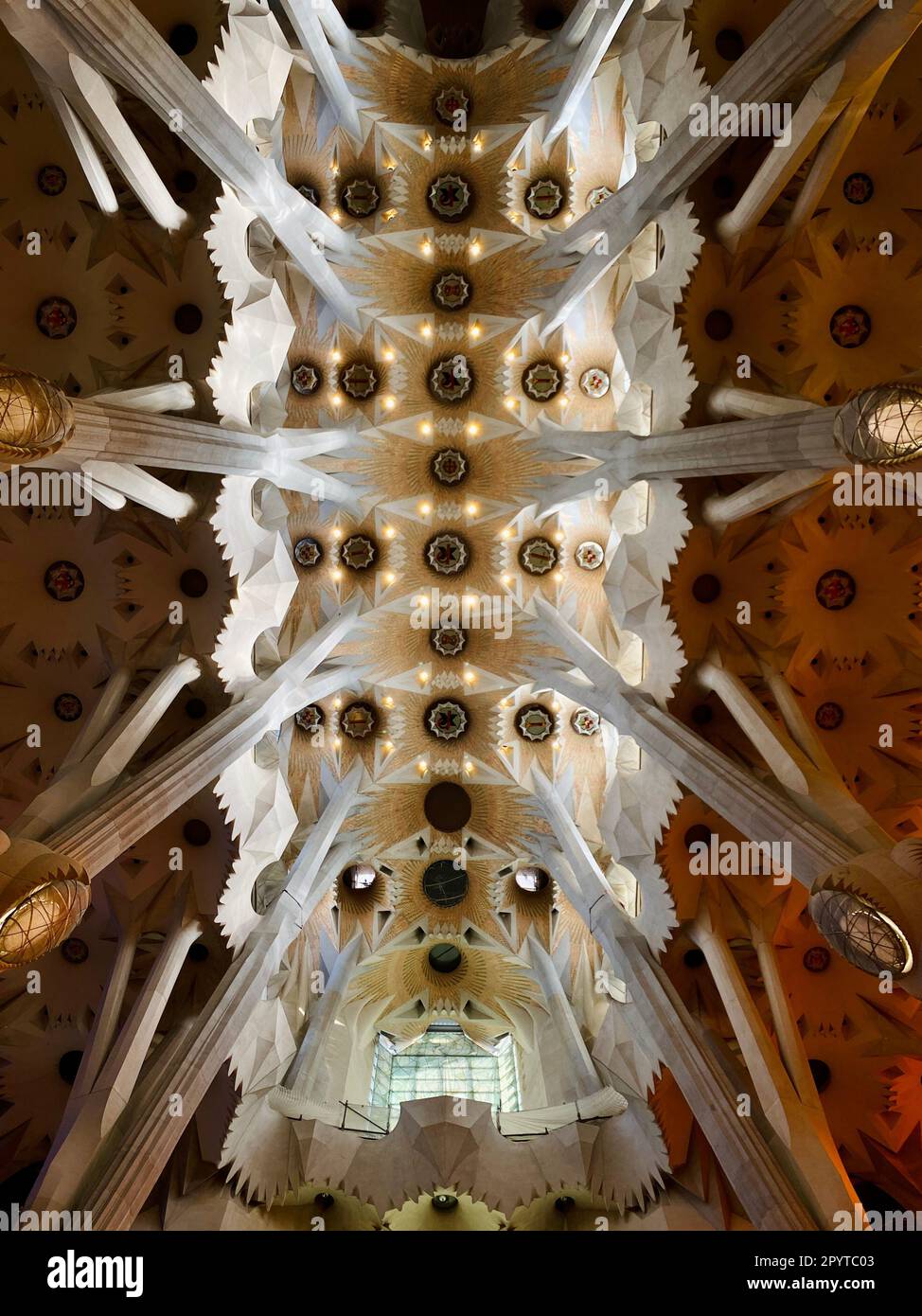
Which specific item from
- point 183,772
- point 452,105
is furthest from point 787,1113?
point 452,105

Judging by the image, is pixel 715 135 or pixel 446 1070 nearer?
pixel 715 135

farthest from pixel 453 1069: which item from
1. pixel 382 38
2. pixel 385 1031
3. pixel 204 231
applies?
pixel 382 38

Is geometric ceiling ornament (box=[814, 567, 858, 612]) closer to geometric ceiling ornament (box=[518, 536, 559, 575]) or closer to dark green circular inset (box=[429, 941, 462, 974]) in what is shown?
geometric ceiling ornament (box=[518, 536, 559, 575])

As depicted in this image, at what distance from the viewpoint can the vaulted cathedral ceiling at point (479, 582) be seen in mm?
9109

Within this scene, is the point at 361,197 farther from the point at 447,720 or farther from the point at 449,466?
the point at 447,720

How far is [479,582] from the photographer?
17312mm

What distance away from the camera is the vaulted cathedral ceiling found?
9.11 meters

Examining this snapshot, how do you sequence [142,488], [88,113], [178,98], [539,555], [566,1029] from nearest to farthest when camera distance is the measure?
[178,98]
[88,113]
[142,488]
[566,1029]
[539,555]

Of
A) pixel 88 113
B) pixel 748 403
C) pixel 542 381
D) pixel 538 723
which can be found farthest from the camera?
pixel 538 723

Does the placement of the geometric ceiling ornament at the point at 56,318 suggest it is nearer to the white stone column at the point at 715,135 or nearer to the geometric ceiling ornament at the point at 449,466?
the geometric ceiling ornament at the point at 449,466

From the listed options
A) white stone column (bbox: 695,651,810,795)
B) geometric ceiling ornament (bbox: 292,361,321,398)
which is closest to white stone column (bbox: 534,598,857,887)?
white stone column (bbox: 695,651,810,795)

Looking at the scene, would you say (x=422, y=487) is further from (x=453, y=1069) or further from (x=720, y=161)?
(x=453, y=1069)

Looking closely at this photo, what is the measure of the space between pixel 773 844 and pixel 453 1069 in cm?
1073

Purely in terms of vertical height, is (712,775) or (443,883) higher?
(443,883)
